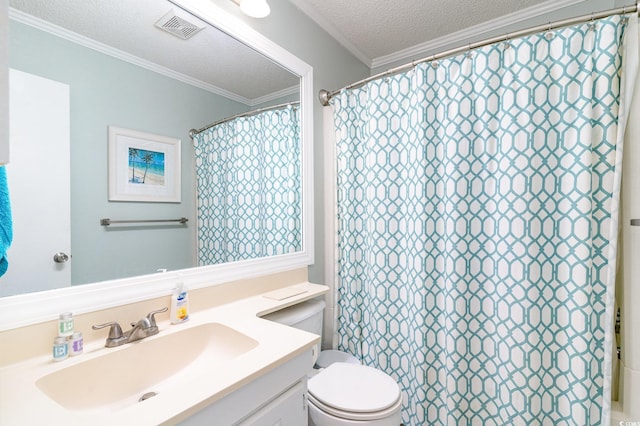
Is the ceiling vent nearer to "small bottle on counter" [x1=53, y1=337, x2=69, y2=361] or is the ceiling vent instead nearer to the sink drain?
"small bottle on counter" [x1=53, y1=337, x2=69, y2=361]

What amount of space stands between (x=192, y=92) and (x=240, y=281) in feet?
2.95

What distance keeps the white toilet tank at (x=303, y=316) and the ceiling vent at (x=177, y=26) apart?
4.28ft

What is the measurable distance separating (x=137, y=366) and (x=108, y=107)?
877 millimetres

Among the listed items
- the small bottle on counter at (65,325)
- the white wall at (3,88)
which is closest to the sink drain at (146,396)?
the small bottle on counter at (65,325)

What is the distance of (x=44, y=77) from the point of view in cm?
84

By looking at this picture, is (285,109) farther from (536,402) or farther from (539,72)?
(536,402)

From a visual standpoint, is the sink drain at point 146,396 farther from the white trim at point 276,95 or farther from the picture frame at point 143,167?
the white trim at point 276,95

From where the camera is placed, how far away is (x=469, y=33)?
200 cm

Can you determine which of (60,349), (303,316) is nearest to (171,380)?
(60,349)

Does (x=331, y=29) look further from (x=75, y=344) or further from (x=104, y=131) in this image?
(x=75, y=344)

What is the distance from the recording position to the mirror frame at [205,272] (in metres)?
0.81

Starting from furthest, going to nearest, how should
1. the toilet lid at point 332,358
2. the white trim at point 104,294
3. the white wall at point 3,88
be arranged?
the toilet lid at point 332,358 < the white trim at point 104,294 < the white wall at point 3,88

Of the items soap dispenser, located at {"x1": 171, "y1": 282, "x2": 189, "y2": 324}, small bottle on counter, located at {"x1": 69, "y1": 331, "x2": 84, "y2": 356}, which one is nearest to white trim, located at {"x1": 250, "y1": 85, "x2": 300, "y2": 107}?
soap dispenser, located at {"x1": 171, "y1": 282, "x2": 189, "y2": 324}

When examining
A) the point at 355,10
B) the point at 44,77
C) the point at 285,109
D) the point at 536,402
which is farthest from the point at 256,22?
the point at 536,402
